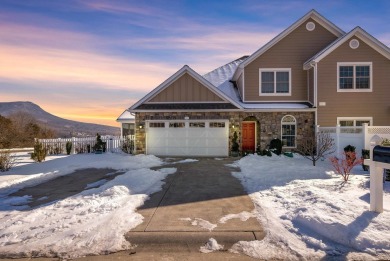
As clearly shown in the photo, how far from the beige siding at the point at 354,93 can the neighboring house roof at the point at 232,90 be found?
56.2 inches

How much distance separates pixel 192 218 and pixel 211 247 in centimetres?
147

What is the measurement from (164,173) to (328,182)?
6.29 m

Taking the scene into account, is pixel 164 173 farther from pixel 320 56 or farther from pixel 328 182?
pixel 320 56

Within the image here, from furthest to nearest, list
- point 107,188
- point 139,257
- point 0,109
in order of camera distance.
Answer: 1. point 0,109
2. point 107,188
3. point 139,257

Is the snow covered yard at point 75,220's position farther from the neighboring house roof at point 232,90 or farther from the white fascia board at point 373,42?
the white fascia board at point 373,42

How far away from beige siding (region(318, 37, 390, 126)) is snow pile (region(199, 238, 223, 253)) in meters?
16.1

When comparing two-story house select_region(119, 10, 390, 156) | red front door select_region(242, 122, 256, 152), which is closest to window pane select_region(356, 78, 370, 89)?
two-story house select_region(119, 10, 390, 156)

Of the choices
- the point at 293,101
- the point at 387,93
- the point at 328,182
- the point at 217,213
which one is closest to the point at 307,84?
the point at 293,101

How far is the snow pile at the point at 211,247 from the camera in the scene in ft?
15.5

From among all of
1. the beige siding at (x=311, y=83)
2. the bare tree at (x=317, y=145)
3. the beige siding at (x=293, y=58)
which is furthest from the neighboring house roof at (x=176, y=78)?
the beige siding at (x=311, y=83)

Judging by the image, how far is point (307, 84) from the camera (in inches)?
778

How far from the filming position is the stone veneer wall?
18688 mm

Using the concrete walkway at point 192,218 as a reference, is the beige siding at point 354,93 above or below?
above

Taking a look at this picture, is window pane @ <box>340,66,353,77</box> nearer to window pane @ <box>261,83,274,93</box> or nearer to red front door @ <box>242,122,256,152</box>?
window pane @ <box>261,83,274,93</box>
